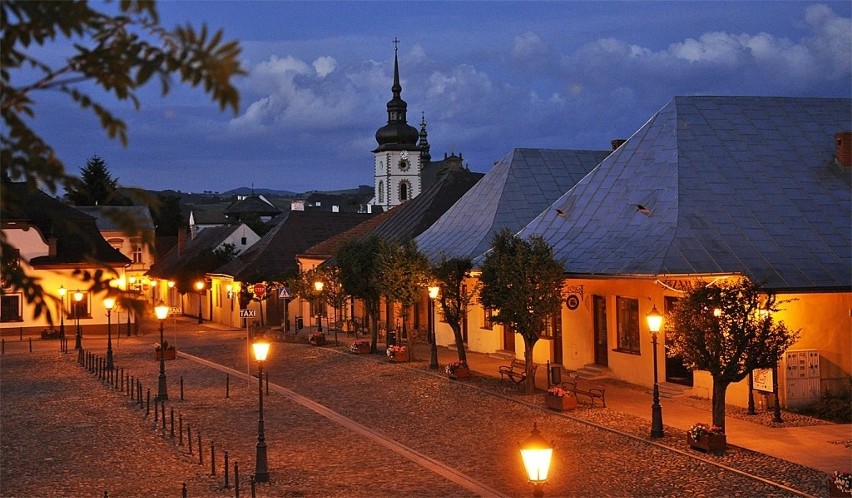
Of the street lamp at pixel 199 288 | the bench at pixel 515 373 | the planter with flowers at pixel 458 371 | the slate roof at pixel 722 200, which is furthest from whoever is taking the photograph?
the street lamp at pixel 199 288

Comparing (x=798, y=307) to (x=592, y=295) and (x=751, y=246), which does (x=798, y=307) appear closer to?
(x=751, y=246)

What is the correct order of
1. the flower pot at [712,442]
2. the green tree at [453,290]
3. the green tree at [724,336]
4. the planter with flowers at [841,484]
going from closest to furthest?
the planter with flowers at [841,484]
the flower pot at [712,442]
the green tree at [724,336]
the green tree at [453,290]

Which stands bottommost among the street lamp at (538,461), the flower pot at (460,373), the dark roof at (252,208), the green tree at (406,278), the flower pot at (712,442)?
the flower pot at (712,442)

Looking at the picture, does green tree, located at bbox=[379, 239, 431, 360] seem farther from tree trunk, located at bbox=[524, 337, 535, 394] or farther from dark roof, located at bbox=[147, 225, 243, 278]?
dark roof, located at bbox=[147, 225, 243, 278]

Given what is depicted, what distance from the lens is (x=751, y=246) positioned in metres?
25.5

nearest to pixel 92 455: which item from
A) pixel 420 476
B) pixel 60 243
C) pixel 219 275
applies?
pixel 420 476

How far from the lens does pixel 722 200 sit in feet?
89.1

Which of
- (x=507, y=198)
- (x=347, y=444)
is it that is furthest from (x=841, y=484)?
(x=507, y=198)

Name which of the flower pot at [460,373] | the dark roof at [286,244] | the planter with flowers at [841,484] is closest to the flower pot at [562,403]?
the flower pot at [460,373]

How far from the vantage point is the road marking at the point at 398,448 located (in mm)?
15211

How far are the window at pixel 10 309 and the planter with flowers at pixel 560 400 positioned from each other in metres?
39.2

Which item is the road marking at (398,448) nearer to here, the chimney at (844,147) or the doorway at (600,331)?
the doorway at (600,331)

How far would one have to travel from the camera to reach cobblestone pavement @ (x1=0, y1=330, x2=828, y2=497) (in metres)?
15.4

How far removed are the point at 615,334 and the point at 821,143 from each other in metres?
9.23
